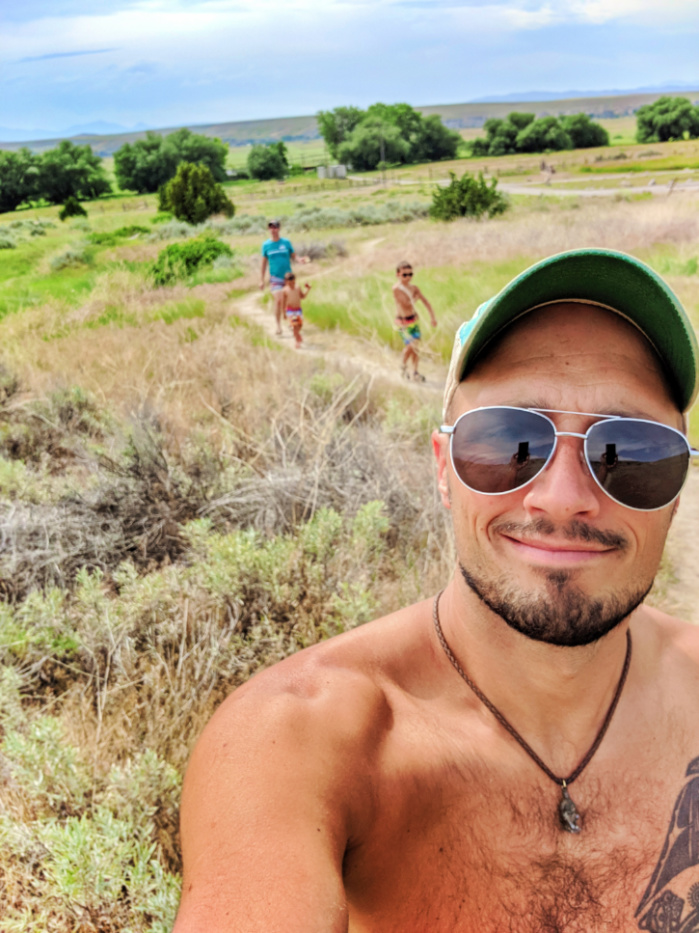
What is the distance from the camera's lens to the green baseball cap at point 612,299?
45.6 inches

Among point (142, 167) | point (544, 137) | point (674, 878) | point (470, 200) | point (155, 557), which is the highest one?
point (544, 137)

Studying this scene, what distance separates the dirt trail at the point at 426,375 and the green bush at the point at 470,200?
9857 mm

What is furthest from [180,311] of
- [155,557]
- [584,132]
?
[584,132]

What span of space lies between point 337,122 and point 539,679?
112 meters

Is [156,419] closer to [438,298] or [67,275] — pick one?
[438,298]

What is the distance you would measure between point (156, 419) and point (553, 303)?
3.91 metres

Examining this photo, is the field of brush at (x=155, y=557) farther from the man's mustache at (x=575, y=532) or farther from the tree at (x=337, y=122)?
the tree at (x=337, y=122)

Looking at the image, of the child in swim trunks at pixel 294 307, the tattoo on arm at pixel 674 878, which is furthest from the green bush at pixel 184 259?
the tattoo on arm at pixel 674 878

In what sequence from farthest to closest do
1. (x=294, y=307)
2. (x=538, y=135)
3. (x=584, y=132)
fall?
(x=538, y=135)
(x=584, y=132)
(x=294, y=307)

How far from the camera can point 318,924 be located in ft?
2.83

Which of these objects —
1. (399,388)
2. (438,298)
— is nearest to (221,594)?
(399,388)

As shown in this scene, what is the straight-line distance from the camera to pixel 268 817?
946 millimetres

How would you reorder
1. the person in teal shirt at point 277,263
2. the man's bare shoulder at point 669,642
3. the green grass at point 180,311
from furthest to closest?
the green grass at point 180,311 → the person in teal shirt at point 277,263 → the man's bare shoulder at point 669,642

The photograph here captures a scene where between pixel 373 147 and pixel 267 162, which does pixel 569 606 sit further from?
pixel 373 147
